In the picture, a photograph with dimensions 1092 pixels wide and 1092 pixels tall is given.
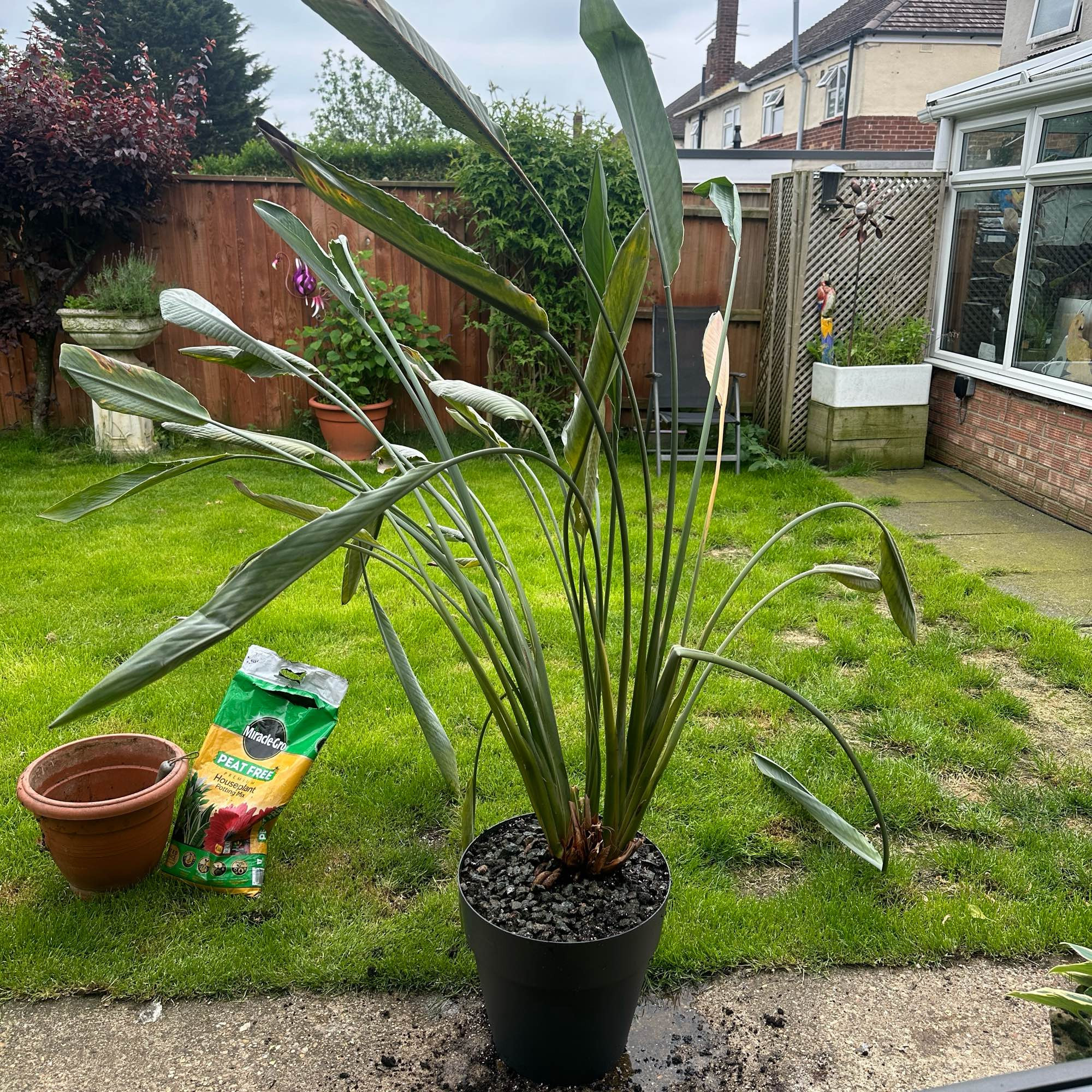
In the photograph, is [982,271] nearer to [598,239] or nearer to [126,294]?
[598,239]

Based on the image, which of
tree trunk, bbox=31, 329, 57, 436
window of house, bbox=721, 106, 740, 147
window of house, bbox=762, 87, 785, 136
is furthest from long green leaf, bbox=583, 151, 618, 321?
window of house, bbox=721, 106, 740, 147

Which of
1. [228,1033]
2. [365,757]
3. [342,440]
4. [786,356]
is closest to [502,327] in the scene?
[342,440]

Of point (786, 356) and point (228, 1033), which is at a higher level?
point (786, 356)

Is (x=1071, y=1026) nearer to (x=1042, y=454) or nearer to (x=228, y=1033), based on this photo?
(x=228, y=1033)

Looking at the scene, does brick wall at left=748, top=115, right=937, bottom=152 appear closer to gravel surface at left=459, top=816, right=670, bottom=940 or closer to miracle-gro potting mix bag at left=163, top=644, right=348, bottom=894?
miracle-gro potting mix bag at left=163, top=644, right=348, bottom=894

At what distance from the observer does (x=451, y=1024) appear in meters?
1.68

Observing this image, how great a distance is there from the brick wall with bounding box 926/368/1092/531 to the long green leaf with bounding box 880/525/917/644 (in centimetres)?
363

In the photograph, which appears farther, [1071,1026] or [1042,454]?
[1042,454]

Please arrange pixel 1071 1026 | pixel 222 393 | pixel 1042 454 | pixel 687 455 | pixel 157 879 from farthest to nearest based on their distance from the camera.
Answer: pixel 222 393 < pixel 687 455 < pixel 1042 454 < pixel 157 879 < pixel 1071 1026

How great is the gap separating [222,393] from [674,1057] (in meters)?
5.65

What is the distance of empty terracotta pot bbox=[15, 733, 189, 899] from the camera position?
1.87 m

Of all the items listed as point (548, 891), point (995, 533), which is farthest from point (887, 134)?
point (548, 891)

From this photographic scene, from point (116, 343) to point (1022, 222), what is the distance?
18.0 feet

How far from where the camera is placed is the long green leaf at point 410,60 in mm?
881
